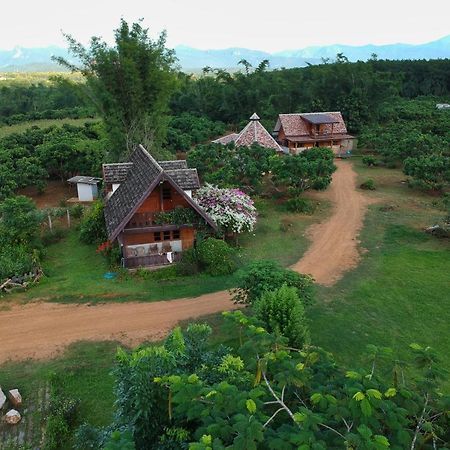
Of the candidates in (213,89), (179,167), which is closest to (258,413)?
(179,167)

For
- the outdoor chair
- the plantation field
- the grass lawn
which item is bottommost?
the grass lawn

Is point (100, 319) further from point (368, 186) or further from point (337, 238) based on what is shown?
point (368, 186)

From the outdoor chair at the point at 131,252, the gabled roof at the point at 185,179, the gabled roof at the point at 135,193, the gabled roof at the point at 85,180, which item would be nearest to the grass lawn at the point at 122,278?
the outdoor chair at the point at 131,252

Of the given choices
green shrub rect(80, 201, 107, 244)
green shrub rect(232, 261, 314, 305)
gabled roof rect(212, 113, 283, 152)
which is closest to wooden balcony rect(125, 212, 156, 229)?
green shrub rect(80, 201, 107, 244)

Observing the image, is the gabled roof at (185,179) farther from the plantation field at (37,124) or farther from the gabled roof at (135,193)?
the plantation field at (37,124)

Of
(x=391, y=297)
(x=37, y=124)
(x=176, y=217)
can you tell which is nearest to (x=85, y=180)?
(x=176, y=217)

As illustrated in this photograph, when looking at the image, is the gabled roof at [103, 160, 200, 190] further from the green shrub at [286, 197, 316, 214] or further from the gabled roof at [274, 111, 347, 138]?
the gabled roof at [274, 111, 347, 138]
